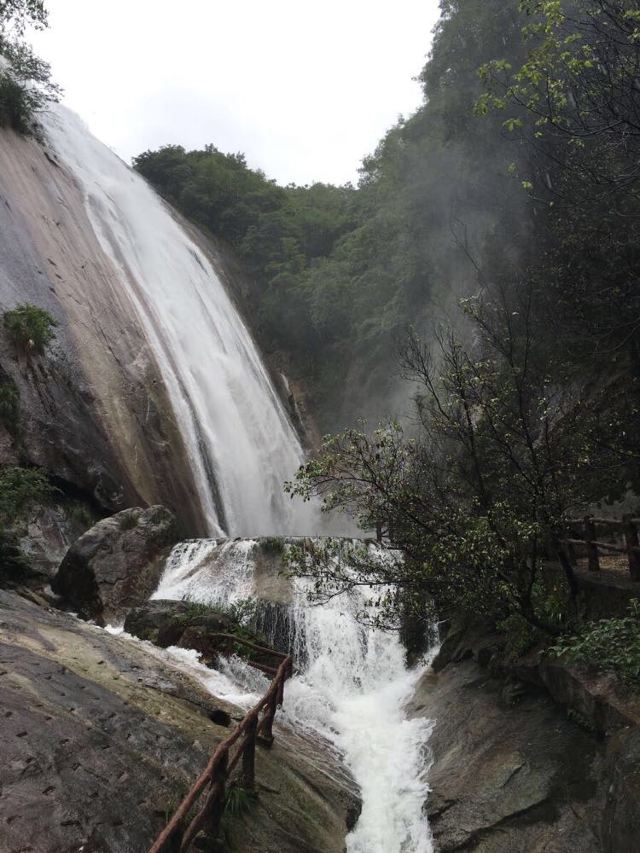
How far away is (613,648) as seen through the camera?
5766mm

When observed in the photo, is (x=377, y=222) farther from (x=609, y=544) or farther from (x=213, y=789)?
(x=213, y=789)

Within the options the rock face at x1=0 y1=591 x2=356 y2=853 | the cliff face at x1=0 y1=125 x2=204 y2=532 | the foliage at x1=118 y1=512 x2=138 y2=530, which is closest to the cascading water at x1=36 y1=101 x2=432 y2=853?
the rock face at x1=0 y1=591 x2=356 y2=853

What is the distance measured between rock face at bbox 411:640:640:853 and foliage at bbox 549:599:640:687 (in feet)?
1.69

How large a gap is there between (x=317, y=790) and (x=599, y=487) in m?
5.96

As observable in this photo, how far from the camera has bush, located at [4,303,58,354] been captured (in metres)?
14.3

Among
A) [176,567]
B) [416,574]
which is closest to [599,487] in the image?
[416,574]

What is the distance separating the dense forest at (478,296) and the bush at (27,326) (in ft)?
28.7

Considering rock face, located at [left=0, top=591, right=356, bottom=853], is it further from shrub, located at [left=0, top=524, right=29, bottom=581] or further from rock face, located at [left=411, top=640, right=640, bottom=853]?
shrub, located at [left=0, top=524, right=29, bottom=581]

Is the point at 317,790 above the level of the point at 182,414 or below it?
below

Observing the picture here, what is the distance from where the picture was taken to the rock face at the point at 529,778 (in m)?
4.94

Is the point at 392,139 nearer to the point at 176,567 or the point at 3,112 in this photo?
the point at 3,112

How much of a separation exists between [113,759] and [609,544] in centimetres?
702

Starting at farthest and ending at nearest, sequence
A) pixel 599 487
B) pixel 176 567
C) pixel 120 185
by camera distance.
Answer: pixel 120 185 < pixel 176 567 < pixel 599 487

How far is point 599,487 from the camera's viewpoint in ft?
29.8
